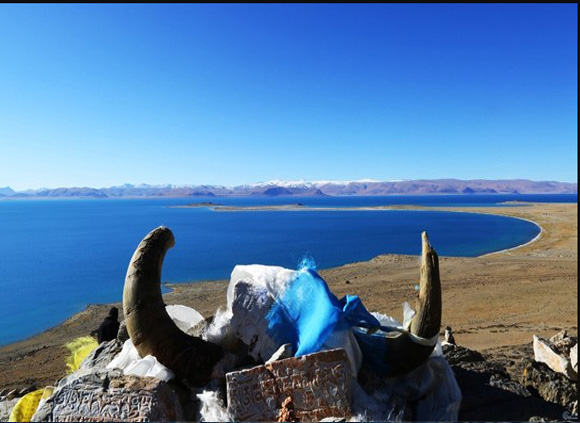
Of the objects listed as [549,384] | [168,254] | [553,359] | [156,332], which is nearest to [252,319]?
[156,332]

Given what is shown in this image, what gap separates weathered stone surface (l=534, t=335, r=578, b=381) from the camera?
22.1 feet

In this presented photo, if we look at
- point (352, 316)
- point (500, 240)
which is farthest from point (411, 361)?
point (500, 240)

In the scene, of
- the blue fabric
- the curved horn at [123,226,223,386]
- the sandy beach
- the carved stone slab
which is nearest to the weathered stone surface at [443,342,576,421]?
the blue fabric

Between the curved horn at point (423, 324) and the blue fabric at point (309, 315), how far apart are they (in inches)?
13.3

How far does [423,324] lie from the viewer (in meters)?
4.62

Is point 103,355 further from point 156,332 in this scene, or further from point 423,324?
point 423,324

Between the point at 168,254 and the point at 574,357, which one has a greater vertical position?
the point at 574,357

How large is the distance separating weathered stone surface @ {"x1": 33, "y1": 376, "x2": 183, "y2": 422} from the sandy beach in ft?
29.2

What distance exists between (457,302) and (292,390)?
53.9 ft

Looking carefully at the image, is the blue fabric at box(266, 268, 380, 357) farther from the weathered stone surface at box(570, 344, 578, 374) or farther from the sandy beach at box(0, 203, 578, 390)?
the sandy beach at box(0, 203, 578, 390)

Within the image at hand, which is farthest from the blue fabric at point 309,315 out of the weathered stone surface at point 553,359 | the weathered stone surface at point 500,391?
the weathered stone surface at point 553,359

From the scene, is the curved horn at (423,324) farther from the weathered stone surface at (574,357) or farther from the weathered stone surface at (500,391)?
the weathered stone surface at (574,357)

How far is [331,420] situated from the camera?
151 inches

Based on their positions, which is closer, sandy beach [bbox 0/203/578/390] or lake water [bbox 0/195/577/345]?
sandy beach [bbox 0/203/578/390]
